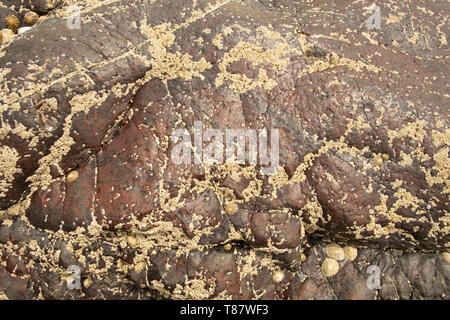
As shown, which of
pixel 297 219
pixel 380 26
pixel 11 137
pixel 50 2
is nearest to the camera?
pixel 11 137

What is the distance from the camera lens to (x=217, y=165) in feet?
9.70

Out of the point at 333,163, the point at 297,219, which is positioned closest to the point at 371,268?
the point at 297,219

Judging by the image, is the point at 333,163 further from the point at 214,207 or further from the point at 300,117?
the point at 214,207

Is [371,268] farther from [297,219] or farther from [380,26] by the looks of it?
[380,26]

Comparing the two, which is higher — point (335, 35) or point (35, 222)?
point (335, 35)

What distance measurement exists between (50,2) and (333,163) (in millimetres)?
3377

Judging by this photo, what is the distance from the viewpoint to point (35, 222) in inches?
119

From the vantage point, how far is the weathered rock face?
292cm

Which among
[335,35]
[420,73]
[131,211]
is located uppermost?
[335,35]

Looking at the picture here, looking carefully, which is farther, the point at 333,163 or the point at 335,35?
the point at 335,35

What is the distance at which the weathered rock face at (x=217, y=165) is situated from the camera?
292 cm

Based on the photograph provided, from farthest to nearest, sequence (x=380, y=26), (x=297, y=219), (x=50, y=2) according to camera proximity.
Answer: (x=50, y=2) → (x=380, y=26) → (x=297, y=219)
